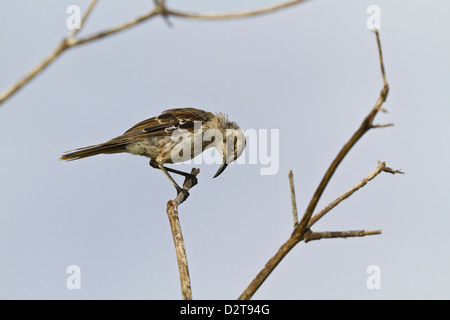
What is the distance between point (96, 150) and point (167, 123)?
4.64ft

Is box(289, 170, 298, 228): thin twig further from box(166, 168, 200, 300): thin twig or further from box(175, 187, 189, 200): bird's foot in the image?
box(175, 187, 189, 200): bird's foot

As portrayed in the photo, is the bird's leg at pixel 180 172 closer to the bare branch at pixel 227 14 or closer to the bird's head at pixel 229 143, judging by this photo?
the bird's head at pixel 229 143

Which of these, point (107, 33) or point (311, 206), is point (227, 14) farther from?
point (311, 206)

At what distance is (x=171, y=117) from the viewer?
1043cm

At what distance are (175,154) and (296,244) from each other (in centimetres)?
556

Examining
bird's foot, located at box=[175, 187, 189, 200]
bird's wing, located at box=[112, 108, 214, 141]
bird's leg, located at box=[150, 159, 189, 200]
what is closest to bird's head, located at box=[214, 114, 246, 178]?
bird's wing, located at box=[112, 108, 214, 141]

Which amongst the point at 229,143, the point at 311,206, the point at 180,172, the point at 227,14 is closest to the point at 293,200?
the point at 311,206

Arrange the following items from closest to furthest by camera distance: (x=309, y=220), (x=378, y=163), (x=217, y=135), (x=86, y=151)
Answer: (x=309, y=220) → (x=378, y=163) → (x=86, y=151) → (x=217, y=135)

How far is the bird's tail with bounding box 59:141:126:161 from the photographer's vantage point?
9.25 m

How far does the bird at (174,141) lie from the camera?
979 cm

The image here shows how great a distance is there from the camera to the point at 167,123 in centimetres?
1027

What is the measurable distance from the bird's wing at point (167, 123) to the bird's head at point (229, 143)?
1.47 feet
